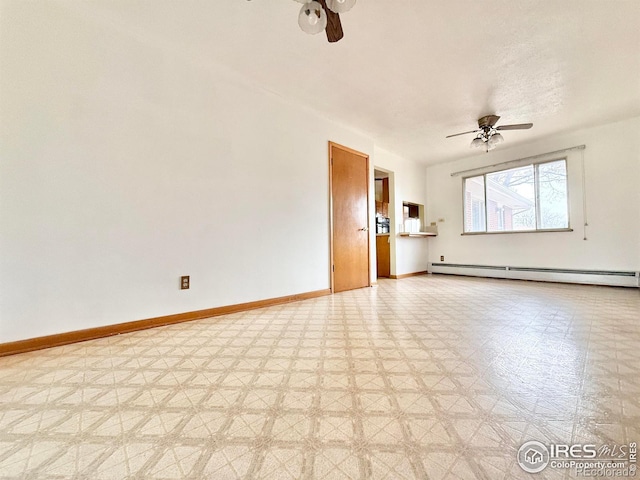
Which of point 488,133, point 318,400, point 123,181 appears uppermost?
point 488,133

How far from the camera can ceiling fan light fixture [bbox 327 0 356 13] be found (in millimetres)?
1443

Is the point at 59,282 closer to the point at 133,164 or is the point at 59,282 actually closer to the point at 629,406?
the point at 133,164

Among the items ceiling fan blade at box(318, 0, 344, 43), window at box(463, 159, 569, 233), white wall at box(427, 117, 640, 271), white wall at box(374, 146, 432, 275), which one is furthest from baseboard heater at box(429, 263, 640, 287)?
ceiling fan blade at box(318, 0, 344, 43)

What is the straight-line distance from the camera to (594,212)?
159 inches

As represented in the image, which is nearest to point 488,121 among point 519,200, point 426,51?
point 426,51

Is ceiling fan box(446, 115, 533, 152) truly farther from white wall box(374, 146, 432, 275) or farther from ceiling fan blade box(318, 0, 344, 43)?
ceiling fan blade box(318, 0, 344, 43)

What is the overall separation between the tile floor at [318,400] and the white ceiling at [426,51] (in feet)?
7.82

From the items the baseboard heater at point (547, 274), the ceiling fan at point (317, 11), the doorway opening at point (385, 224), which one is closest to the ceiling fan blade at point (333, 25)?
the ceiling fan at point (317, 11)

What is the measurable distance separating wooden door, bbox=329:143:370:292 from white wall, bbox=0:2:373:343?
35.4 inches

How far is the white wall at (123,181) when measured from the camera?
176 cm

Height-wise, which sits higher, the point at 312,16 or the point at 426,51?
the point at 426,51

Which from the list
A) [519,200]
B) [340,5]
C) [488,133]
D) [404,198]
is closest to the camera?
[340,5]

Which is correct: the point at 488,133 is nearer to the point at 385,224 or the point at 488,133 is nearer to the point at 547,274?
the point at 385,224

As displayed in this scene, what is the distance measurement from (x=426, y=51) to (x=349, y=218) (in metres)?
2.16
